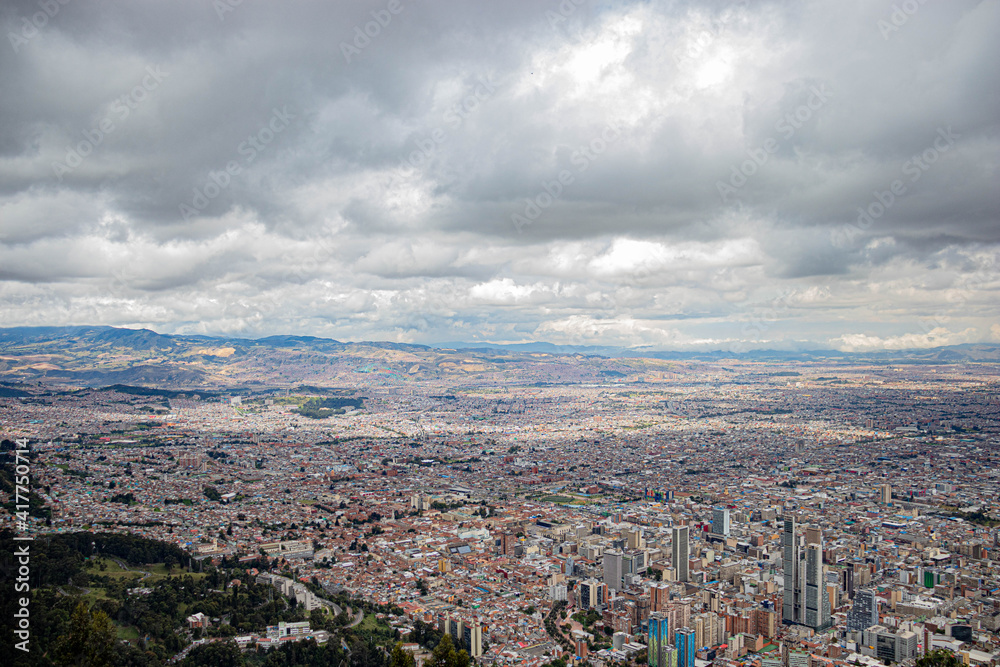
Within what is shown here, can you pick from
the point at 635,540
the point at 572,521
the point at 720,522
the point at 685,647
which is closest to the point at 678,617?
the point at 685,647

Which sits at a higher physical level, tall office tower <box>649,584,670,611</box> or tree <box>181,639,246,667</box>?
tall office tower <box>649,584,670,611</box>

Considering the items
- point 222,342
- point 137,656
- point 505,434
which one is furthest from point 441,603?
point 222,342

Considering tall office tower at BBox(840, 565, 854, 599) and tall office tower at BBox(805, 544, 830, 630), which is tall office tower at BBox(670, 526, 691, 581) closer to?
tall office tower at BBox(805, 544, 830, 630)

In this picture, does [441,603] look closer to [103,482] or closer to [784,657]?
[784,657]

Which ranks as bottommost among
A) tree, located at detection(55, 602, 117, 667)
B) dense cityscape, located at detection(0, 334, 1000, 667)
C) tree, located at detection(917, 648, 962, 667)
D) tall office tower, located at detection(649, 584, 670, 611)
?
dense cityscape, located at detection(0, 334, 1000, 667)

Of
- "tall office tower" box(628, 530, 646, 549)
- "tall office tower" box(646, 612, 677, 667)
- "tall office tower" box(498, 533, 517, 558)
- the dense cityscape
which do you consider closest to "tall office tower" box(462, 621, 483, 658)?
the dense cityscape

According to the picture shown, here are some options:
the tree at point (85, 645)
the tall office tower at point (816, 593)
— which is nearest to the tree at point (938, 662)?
the tall office tower at point (816, 593)
